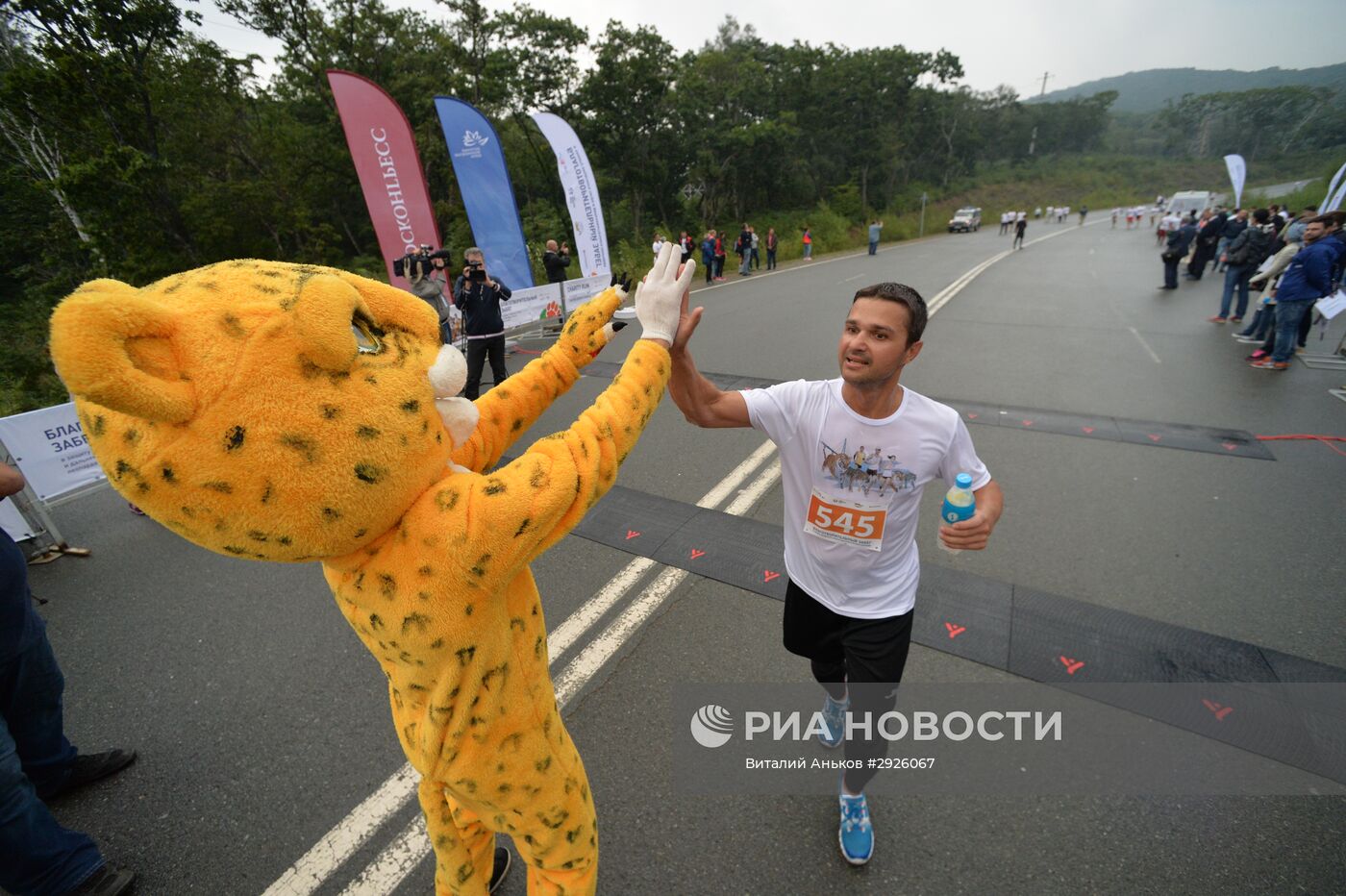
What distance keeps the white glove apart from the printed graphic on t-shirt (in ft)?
2.72

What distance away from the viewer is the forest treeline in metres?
13.1

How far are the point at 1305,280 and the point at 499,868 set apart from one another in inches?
414

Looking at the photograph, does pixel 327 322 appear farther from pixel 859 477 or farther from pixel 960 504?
pixel 960 504

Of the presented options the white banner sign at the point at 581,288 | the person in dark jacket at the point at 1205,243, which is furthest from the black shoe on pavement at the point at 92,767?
the person in dark jacket at the point at 1205,243

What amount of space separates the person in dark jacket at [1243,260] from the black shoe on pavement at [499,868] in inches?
536

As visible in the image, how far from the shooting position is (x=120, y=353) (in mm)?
882

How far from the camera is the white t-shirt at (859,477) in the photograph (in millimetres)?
2002

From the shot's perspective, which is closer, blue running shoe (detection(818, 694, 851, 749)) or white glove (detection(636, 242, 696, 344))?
white glove (detection(636, 242, 696, 344))

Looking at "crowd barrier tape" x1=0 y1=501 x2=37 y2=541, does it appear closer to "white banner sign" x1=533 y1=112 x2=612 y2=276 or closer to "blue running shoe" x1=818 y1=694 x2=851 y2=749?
"blue running shoe" x1=818 y1=694 x2=851 y2=749

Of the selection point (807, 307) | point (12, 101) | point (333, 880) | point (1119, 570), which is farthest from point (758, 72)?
point (333, 880)

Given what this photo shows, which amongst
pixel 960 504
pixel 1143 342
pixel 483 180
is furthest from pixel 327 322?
pixel 483 180

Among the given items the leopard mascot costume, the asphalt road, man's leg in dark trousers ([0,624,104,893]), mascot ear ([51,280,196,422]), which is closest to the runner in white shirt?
the asphalt road

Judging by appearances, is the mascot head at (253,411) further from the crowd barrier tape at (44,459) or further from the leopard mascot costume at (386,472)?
the crowd barrier tape at (44,459)

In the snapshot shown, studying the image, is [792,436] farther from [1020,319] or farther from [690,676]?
[1020,319]
